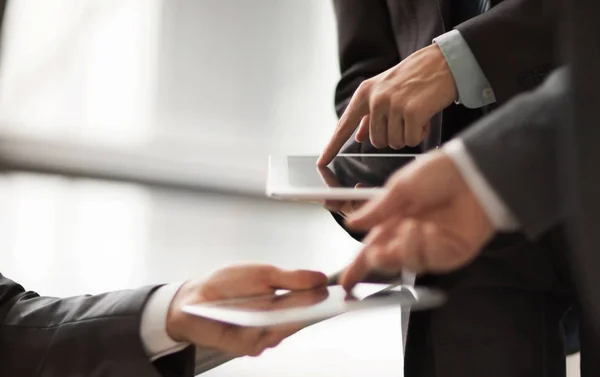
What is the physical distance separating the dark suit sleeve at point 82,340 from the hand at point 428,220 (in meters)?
0.26

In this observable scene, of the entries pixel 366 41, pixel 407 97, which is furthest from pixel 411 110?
pixel 366 41

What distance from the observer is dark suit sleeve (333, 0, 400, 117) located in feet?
2.32

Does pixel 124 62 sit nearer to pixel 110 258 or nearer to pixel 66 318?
pixel 110 258

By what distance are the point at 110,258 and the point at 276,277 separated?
67 cm

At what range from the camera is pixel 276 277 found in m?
0.50

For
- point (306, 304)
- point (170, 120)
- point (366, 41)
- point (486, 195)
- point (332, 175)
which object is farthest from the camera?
point (170, 120)

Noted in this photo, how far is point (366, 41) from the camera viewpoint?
71cm

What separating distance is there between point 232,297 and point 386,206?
204 millimetres

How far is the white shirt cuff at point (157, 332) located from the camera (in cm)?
51

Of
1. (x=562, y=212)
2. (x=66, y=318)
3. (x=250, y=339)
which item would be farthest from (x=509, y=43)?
(x=66, y=318)

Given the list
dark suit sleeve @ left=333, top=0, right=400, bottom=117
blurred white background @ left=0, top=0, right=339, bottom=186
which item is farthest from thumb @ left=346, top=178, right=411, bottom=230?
blurred white background @ left=0, top=0, right=339, bottom=186

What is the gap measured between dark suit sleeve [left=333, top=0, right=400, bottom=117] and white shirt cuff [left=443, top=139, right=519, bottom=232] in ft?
1.27

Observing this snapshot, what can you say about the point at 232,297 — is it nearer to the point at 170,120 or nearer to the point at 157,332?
the point at 157,332

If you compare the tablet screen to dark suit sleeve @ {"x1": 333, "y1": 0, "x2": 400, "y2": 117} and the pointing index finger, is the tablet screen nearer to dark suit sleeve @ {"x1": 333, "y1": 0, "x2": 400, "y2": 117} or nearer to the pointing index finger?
the pointing index finger
